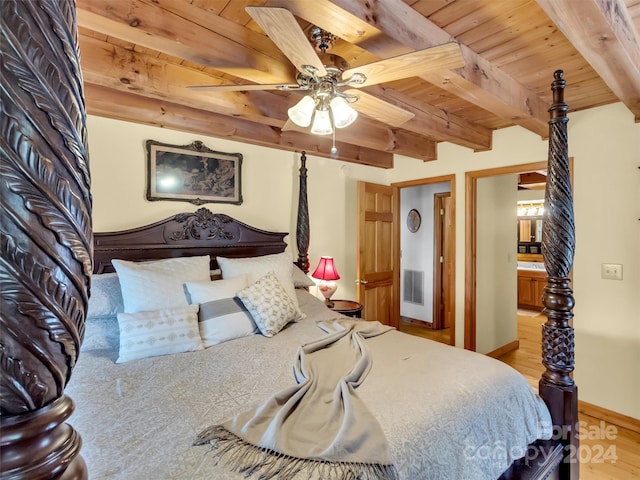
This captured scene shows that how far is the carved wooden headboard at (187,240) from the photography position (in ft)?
7.63

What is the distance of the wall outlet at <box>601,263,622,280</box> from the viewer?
2525 mm

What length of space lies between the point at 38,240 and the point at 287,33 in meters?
1.14

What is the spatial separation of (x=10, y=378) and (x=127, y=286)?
5.63ft

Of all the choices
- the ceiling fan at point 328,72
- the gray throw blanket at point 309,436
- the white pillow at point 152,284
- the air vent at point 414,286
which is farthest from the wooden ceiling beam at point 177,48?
the air vent at point 414,286

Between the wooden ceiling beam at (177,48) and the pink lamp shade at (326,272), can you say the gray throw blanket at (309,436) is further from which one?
the pink lamp shade at (326,272)

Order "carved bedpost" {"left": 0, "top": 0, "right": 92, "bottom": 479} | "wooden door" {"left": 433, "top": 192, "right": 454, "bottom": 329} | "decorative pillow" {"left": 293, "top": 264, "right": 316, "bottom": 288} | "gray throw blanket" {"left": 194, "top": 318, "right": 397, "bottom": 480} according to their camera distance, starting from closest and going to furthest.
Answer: "carved bedpost" {"left": 0, "top": 0, "right": 92, "bottom": 479} → "gray throw blanket" {"left": 194, "top": 318, "right": 397, "bottom": 480} → "decorative pillow" {"left": 293, "top": 264, "right": 316, "bottom": 288} → "wooden door" {"left": 433, "top": 192, "right": 454, "bottom": 329}

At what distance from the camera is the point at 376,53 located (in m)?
1.56

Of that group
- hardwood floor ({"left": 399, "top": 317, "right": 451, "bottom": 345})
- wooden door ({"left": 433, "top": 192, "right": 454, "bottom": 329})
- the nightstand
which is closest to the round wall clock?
wooden door ({"left": 433, "top": 192, "right": 454, "bottom": 329})

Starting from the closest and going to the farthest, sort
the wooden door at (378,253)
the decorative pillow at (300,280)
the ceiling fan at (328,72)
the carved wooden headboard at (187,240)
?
1. the ceiling fan at (328,72)
2. the carved wooden headboard at (187,240)
3. the decorative pillow at (300,280)
4. the wooden door at (378,253)

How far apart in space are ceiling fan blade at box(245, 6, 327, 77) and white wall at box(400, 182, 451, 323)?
386cm

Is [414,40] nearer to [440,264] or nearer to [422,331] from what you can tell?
[440,264]

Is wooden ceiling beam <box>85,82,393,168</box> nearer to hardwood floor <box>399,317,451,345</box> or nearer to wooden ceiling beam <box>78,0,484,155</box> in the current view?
wooden ceiling beam <box>78,0,484,155</box>

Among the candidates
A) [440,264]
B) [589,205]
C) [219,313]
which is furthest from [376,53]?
[440,264]

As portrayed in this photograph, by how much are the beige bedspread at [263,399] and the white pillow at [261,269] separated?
616mm
